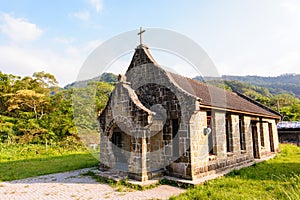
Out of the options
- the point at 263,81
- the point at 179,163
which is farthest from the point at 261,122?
the point at 263,81

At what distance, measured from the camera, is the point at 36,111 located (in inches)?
1032

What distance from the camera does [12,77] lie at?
27094mm

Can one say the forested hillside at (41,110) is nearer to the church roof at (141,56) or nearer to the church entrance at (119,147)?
the church roof at (141,56)

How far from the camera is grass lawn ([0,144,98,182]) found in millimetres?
12508

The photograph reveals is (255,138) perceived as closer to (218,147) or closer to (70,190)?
(218,147)

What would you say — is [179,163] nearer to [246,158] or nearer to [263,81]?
[246,158]

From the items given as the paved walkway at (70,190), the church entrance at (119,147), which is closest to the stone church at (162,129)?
the church entrance at (119,147)

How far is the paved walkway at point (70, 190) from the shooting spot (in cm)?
697

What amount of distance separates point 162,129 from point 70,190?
4.49 m

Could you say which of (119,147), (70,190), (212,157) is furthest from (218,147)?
(70,190)

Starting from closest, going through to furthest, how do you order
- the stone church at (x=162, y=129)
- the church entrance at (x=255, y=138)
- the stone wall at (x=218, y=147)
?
the stone church at (x=162, y=129)
the stone wall at (x=218, y=147)
the church entrance at (x=255, y=138)

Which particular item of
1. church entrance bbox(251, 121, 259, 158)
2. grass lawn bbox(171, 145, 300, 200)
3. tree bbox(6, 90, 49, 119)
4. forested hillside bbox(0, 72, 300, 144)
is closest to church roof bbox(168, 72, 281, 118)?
church entrance bbox(251, 121, 259, 158)

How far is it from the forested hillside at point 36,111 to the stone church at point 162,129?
13.0 m

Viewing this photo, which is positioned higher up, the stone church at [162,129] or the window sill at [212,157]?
the stone church at [162,129]
